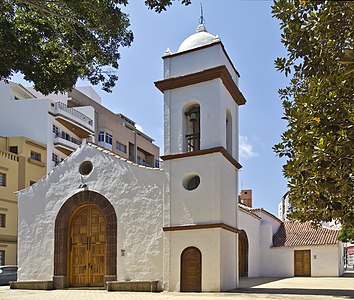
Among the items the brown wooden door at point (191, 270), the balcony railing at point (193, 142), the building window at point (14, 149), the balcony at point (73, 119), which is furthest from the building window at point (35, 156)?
the brown wooden door at point (191, 270)

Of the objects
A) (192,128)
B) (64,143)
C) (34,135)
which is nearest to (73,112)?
(64,143)

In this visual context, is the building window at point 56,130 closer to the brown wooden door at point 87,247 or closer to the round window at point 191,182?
the brown wooden door at point 87,247

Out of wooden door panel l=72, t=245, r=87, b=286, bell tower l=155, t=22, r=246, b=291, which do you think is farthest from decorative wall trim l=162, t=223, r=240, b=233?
wooden door panel l=72, t=245, r=87, b=286

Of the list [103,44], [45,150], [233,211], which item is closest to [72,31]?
[103,44]

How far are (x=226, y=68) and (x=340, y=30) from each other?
1073cm

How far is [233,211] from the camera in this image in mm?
17750

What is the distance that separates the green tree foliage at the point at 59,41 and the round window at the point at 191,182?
508cm

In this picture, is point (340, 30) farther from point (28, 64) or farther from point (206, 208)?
point (206, 208)

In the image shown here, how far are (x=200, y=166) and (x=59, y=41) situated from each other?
6404 mm

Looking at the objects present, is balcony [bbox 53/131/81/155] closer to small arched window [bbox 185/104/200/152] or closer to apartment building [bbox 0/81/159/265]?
apartment building [bbox 0/81/159/265]

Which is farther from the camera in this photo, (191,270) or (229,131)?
(229,131)

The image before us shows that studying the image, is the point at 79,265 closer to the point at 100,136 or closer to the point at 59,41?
the point at 59,41

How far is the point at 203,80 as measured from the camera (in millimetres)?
17172

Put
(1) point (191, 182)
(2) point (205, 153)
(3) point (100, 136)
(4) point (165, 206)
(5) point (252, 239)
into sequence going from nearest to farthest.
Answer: (2) point (205, 153)
(4) point (165, 206)
(1) point (191, 182)
(5) point (252, 239)
(3) point (100, 136)
